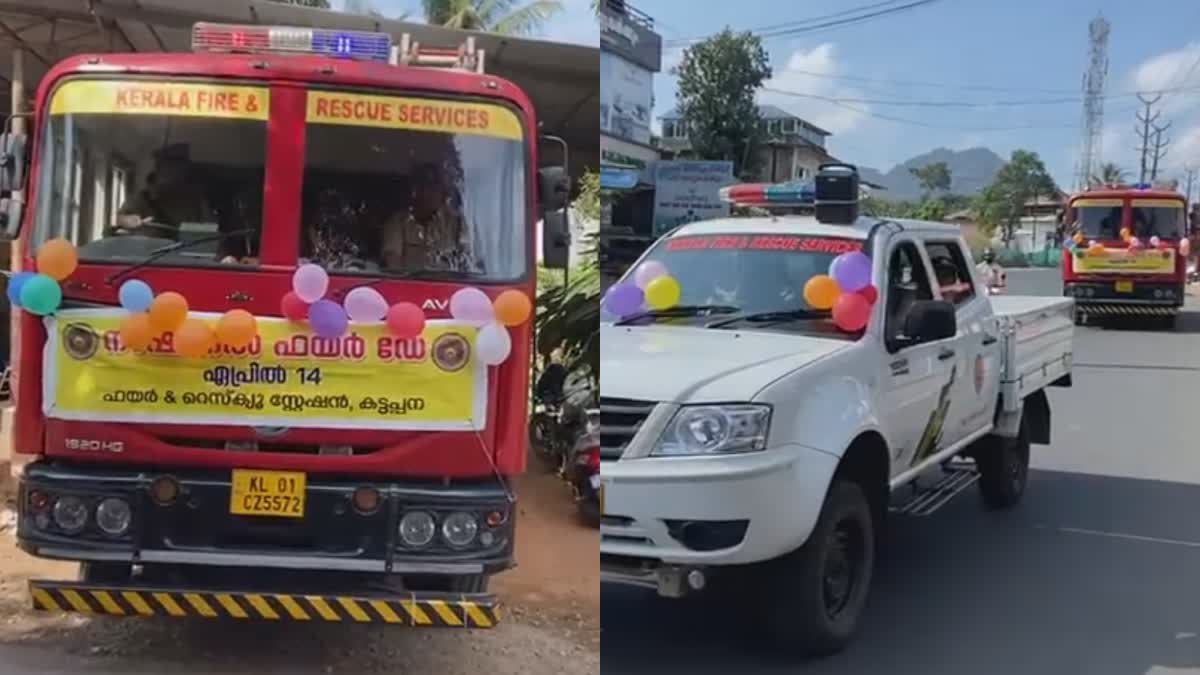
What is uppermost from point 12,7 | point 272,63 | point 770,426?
point 12,7

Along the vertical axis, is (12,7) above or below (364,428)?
above

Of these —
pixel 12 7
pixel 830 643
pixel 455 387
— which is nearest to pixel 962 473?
pixel 830 643

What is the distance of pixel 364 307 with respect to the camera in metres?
4.26

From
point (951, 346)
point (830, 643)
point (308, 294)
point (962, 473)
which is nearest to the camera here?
point (308, 294)

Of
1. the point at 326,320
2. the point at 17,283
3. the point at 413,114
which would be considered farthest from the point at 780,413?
the point at 17,283

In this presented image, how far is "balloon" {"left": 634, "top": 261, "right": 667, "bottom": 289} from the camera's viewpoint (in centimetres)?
561

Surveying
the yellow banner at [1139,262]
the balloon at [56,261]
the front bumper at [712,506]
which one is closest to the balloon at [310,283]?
the balloon at [56,261]

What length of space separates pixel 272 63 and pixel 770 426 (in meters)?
2.14

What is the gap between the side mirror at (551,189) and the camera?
4.77 m

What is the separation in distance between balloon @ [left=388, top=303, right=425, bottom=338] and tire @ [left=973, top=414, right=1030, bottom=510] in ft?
13.8

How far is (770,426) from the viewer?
169 inches

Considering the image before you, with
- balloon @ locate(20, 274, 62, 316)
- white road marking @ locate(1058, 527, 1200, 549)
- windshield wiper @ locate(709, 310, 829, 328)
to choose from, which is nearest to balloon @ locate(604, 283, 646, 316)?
windshield wiper @ locate(709, 310, 829, 328)

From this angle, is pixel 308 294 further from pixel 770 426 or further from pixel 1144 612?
pixel 1144 612

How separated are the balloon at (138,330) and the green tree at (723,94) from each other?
2283 millimetres
